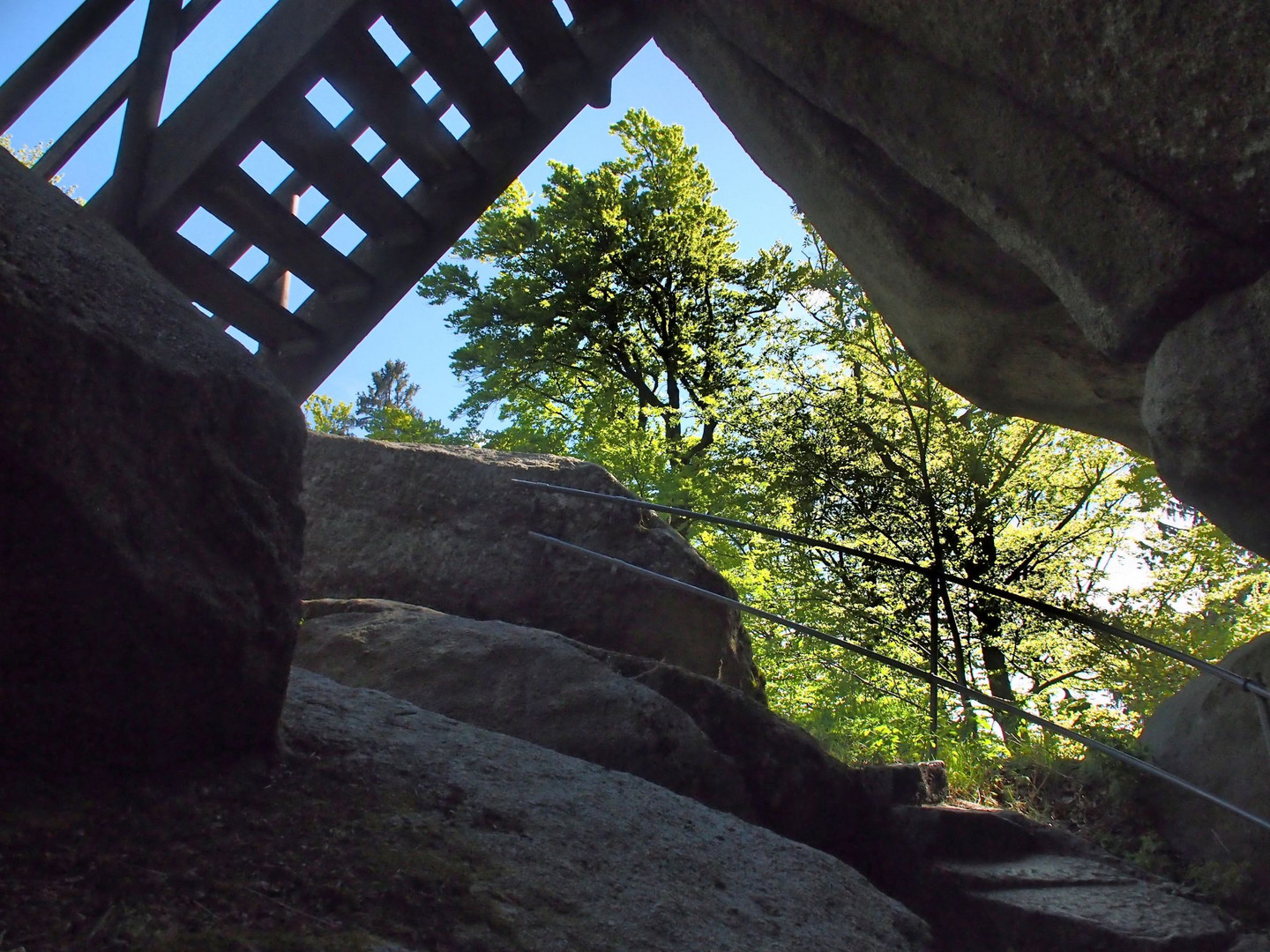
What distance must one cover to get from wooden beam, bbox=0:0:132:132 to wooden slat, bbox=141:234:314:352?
0.75m

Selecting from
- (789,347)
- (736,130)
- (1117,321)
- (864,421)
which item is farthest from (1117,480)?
(1117,321)

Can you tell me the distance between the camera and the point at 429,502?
6.35 metres

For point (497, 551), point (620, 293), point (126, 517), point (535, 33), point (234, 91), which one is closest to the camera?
point (126, 517)

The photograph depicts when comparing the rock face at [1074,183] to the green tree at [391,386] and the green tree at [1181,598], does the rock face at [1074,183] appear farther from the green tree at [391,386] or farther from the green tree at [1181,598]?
the green tree at [391,386]

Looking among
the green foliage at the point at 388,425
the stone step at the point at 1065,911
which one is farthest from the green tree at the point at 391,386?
the stone step at the point at 1065,911

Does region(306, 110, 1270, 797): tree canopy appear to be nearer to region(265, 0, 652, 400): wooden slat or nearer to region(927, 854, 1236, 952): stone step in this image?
region(927, 854, 1236, 952): stone step

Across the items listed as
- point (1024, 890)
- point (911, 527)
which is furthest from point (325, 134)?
point (911, 527)

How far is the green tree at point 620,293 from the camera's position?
17328 millimetres

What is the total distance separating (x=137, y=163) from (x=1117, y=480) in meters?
12.8

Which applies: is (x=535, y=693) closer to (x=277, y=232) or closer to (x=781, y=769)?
(x=781, y=769)

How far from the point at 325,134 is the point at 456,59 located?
90 cm

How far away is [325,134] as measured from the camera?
453cm

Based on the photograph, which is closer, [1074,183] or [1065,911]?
[1074,183]

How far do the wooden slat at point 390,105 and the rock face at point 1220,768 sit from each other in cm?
579
